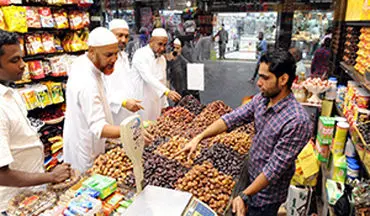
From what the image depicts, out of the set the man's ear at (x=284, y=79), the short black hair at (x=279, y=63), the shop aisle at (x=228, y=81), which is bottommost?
the shop aisle at (x=228, y=81)

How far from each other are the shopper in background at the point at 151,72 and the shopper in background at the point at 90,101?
1346 mm

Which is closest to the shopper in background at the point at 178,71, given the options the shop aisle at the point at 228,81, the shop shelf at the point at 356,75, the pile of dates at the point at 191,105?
the shop aisle at the point at 228,81

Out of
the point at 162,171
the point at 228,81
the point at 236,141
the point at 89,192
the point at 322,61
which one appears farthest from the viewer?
the point at 228,81

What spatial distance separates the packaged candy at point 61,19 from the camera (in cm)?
375

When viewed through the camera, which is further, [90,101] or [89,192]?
[90,101]

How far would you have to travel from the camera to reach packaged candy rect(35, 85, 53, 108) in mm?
3595

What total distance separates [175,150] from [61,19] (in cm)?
291

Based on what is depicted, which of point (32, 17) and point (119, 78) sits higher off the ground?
point (32, 17)

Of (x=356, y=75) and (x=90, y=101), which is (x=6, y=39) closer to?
(x=90, y=101)

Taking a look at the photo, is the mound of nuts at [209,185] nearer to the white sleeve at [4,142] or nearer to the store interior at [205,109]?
the store interior at [205,109]

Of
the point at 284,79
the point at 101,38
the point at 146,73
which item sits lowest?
the point at 146,73

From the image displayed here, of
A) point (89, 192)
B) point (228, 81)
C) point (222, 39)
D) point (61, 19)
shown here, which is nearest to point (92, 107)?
point (89, 192)

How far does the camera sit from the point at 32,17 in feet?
11.3

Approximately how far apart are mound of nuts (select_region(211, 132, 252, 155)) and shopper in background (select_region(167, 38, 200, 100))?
2420 mm
